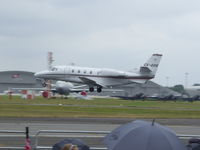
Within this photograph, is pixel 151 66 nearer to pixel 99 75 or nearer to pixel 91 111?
pixel 99 75

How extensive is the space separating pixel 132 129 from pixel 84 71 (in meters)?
71.0

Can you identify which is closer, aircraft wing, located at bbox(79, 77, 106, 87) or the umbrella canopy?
the umbrella canopy

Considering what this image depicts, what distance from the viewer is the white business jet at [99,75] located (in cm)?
7862

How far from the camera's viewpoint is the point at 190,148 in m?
10.4

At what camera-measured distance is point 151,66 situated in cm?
8194

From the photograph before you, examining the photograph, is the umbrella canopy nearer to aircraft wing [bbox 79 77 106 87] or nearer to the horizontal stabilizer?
aircraft wing [bbox 79 77 106 87]

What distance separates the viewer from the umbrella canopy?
9055 mm

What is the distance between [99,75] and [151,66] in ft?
24.8

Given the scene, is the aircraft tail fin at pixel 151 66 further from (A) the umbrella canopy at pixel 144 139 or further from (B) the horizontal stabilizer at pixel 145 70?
(A) the umbrella canopy at pixel 144 139

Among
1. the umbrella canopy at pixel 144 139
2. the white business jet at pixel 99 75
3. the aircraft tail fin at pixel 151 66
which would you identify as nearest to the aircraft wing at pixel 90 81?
the white business jet at pixel 99 75

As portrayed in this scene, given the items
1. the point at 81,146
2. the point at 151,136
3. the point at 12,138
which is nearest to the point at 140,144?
the point at 151,136

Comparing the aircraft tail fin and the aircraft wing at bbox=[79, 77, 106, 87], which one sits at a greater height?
the aircraft tail fin

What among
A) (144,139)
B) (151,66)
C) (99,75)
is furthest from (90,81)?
(144,139)

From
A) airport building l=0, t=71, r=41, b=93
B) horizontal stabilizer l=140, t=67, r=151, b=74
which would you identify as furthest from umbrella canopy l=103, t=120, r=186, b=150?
airport building l=0, t=71, r=41, b=93
